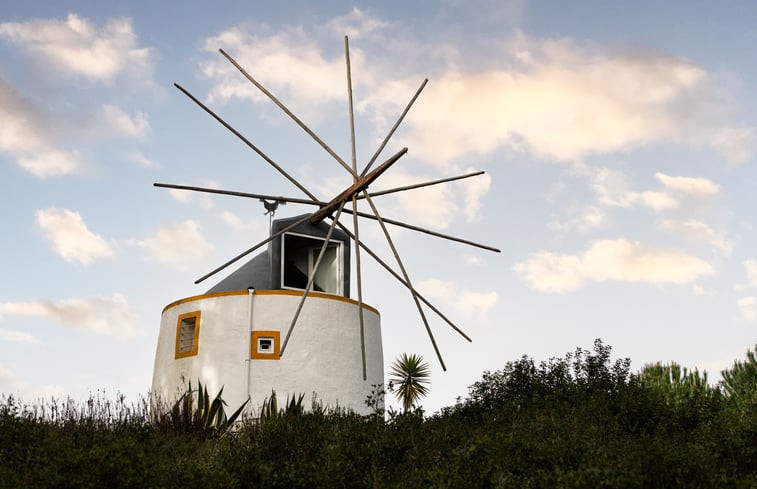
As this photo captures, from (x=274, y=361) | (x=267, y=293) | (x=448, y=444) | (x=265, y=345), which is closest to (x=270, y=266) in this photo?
(x=267, y=293)

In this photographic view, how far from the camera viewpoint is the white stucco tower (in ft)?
63.5

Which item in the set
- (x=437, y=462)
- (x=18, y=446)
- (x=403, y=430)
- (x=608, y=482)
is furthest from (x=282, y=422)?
(x=608, y=482)

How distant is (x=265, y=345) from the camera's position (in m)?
19.7

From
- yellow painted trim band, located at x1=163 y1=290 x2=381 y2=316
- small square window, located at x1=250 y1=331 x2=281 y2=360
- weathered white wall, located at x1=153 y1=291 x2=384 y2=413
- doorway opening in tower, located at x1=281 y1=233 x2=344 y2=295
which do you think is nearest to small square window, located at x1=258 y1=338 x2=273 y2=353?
small square window, located at x1=250 y1=331 x2=281 y2=360

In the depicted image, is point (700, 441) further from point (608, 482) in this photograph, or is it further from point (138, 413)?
point (138, 413)

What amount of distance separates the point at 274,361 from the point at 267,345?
1.58ft

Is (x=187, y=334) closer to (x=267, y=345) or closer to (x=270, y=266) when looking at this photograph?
(x=267, y=345)

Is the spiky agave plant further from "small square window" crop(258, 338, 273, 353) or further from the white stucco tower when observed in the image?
"small square window" crop(258, 338, 273, 353)

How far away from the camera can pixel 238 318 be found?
778 inches

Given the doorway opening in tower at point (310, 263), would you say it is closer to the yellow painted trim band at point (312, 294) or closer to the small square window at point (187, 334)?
the yellow painted trim band at point (312, 294)

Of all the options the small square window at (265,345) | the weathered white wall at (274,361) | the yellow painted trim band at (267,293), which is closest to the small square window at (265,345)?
the small square window at (265,345)

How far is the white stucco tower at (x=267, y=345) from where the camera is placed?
19359 mm

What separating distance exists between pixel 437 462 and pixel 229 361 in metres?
7.67

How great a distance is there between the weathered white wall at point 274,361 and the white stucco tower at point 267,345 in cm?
2
